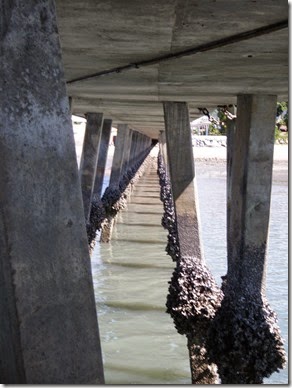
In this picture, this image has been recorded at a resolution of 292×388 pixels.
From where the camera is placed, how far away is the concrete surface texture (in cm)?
348

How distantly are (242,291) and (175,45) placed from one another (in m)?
2.58

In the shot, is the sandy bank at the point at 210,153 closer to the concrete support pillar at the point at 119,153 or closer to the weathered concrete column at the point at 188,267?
the concrete support pillar at the point at 119,153

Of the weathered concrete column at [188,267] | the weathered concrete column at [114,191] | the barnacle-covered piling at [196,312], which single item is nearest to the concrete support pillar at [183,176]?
the weathered concrete column at [188,267]

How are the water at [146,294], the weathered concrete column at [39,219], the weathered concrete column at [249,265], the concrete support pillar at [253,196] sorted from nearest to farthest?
1. the weathered concrete column at [39,219]
2. the weathered concrete column at [249,265]
3. the concrete support pillar at [253,196]
4. the water at [146,294]

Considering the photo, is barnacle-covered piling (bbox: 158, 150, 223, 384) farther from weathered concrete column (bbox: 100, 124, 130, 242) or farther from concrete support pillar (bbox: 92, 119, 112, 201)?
weathered concrete column (bbox: 100, 124, 130, 242)

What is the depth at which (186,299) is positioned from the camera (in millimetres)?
6812

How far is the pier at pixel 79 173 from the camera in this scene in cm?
239

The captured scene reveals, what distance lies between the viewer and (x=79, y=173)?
523 centimetres

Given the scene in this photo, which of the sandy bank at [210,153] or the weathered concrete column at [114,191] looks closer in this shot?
the weathered concrete column at [114,191]

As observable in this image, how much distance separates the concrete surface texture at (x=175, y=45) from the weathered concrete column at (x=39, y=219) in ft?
3.45

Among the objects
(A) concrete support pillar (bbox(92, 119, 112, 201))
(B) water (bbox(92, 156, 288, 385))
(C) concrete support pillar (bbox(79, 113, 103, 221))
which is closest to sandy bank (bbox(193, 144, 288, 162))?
(B) water (bbox(92, 156, 288, 385))

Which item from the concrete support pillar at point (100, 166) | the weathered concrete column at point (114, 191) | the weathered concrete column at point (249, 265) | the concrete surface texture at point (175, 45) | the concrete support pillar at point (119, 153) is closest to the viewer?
the concrete surface texture at point (175, 45)

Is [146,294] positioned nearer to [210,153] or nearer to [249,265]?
[249,265]

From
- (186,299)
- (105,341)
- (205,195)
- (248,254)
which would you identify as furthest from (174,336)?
(205,195)
